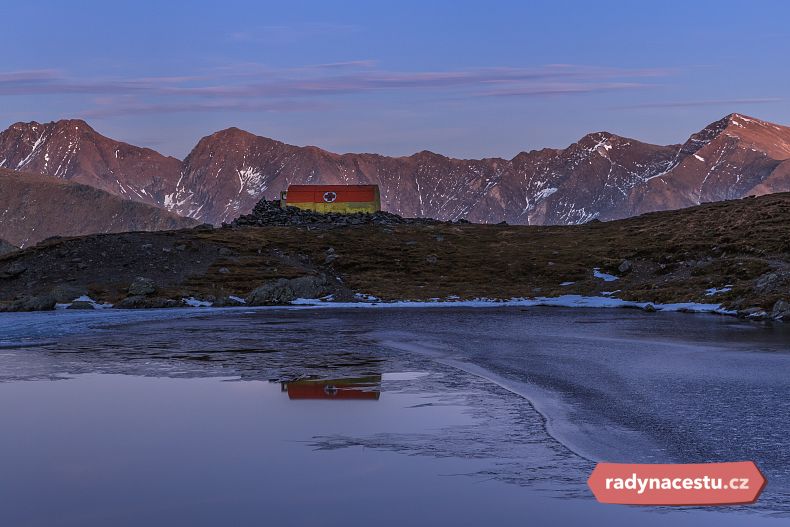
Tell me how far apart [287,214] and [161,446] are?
10463 centimetres

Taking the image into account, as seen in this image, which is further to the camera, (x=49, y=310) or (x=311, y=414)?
(x=49, y=310)

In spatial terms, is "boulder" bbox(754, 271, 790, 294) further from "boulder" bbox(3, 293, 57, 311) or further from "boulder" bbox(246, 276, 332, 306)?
"boulder" bbox(3, 293, 57, 311)

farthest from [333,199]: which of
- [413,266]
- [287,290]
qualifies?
[287,290]

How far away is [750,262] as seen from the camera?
226 feet

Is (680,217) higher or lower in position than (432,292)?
higher

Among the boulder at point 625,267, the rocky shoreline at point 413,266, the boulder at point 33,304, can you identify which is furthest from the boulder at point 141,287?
the boulder at point 625,267

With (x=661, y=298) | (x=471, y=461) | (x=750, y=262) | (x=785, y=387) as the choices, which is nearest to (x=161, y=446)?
(x=471, y=461)

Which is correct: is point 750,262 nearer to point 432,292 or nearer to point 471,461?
point 432,292

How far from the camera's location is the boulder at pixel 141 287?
6481 cm

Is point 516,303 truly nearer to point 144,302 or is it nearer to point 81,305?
point 144,302

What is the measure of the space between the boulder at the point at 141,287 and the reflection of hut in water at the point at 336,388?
4433 cm

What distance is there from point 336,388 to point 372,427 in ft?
18.0

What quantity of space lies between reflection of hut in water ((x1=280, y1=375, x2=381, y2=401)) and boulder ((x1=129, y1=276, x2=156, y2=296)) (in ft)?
145

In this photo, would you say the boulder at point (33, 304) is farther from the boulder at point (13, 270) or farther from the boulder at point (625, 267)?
the boulder at point (625, 267)
